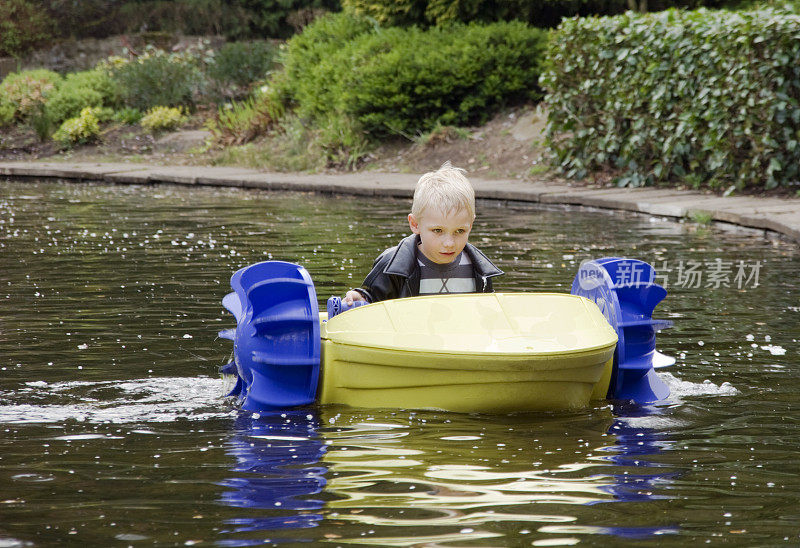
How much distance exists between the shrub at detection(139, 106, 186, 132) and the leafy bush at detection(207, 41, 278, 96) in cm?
156

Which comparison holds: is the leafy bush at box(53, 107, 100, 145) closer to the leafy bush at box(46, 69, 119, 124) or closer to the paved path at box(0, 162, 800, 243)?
the leafy bush at box(46, 69, 119, 124)

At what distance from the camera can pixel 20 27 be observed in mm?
28562

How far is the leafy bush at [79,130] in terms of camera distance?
21.7 metres

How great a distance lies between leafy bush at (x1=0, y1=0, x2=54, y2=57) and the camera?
2822cm

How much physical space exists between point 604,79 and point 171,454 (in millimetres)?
11176

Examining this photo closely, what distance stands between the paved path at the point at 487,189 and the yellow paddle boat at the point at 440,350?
5.57m

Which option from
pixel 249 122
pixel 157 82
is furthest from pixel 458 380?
pixel 157 82

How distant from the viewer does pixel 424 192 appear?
4.90 meters

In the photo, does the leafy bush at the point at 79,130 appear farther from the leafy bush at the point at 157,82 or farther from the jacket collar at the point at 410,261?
the jacket collar at the point at 410,261

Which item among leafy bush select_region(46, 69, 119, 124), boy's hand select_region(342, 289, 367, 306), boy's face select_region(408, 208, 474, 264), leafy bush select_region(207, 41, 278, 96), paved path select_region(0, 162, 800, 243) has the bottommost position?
paved path select_region(0, 162, 800, 243)

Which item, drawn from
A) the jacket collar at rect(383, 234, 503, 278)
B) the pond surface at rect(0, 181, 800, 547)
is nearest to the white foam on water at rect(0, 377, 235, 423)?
the pond surface at rect(0, 181, 800, 547)

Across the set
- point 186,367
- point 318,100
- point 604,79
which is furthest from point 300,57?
point 186,367

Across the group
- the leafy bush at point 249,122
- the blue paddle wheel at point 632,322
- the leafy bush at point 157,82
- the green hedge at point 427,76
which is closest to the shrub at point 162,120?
the leafy bush at point 157,82

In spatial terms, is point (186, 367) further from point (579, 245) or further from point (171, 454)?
point (579, 245)
